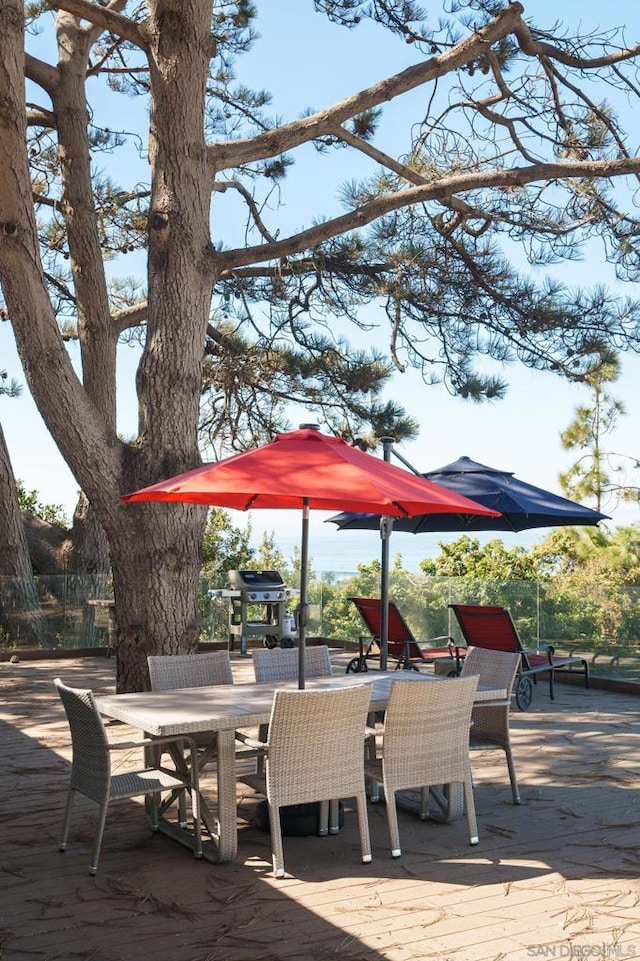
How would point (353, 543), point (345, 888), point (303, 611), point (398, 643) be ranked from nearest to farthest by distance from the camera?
1. point (345, 888)
2. point (303, 611)
3. point (398, 643)
4. point (353, 543)

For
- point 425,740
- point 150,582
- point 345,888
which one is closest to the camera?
point 345,888

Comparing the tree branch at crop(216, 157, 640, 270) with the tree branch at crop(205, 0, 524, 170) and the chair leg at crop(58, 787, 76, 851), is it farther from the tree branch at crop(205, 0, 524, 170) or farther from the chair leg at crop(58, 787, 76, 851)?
the chair leg at crop(58, 787, 76, 851)

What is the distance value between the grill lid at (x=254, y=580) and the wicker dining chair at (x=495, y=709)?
724 cm

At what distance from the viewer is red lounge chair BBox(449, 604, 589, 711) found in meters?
9.09

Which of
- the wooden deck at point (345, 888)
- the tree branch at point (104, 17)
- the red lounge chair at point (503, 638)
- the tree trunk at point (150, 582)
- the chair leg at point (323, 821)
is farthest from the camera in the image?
the red lounge chair at point (503, 638)

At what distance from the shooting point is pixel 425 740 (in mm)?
4645

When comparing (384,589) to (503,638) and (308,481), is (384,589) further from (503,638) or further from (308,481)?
(503,638)

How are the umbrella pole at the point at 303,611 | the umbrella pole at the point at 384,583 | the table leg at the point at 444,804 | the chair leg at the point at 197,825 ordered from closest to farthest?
1. the chair leg at the point at 197,825
2. the umbrella pole at the point at 303,611
3. the table leg at the point at 444,804
4. the umbrella pole at the point at 384,583

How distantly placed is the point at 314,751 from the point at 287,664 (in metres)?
1.69

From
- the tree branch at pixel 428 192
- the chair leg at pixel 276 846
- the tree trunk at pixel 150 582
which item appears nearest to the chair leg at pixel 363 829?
the chair leg at pixel 276 846

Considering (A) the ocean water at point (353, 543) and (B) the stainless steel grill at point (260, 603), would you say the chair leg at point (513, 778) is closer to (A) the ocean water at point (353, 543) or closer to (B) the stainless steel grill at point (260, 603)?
(A) the ocean water at point (353, 543)

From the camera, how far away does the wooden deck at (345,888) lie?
3.55 m

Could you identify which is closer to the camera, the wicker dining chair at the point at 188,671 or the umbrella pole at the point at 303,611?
the umbrella pole at the point at 303,611

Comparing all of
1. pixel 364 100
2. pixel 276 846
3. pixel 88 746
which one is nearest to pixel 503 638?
pixel 364 100
